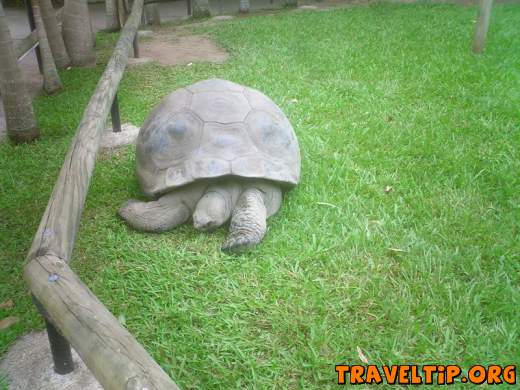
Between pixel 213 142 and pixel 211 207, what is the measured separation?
36 centimetres

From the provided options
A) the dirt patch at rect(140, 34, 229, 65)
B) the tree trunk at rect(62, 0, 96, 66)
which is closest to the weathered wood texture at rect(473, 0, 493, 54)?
the dirt patch at rect(140, 34, 229, 65)

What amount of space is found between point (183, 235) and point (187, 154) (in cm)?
45

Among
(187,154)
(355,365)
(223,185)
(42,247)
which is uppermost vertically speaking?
(42,247)

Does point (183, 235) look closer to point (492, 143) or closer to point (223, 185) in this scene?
point (223, 185)

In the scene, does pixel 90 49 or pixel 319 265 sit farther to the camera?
pixel 90 49

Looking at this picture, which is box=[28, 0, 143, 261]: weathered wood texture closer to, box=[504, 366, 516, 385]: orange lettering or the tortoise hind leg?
the tortoise hind leg

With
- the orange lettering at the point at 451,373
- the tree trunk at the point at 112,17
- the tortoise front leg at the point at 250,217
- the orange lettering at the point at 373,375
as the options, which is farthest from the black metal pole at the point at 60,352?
the tree trunk at the point at 112,17

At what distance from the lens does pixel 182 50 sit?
6898mm

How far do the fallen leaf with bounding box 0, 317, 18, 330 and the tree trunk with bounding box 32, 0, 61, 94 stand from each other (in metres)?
3.39

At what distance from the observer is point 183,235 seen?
266 centimetres

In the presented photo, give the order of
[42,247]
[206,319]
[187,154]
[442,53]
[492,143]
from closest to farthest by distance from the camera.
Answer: [42,247] → [206,319] → [187,154] → [492,143] → [442,53]

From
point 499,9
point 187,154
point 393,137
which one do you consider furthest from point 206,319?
point 499,9

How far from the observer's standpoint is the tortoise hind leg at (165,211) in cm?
266

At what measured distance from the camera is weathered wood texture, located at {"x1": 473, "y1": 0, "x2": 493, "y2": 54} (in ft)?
18.1
